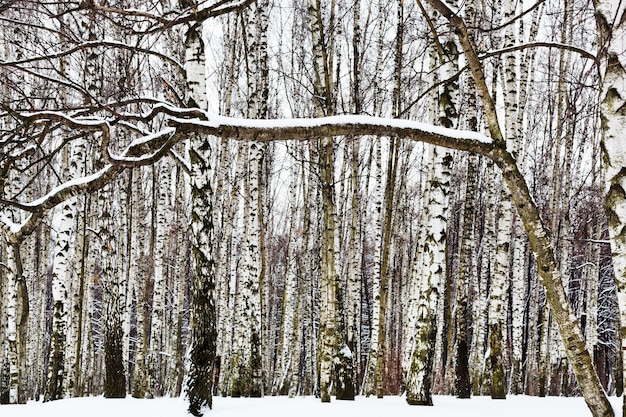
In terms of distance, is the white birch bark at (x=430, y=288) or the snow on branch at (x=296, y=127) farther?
the white birch bark at (x=430, y=288)

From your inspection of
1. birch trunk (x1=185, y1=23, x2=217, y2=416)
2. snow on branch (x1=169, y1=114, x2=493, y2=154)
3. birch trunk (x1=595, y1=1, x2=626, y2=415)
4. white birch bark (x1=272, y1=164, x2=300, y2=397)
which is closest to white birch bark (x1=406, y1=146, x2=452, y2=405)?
birch trunk (x1=185, y1=23, x2=217, y2=416)

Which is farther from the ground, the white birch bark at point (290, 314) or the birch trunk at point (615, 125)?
the birch trunk at point (615, 125)

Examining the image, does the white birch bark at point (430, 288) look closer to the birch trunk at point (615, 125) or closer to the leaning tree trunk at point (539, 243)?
the leaning tree trunk at point (539, 243)

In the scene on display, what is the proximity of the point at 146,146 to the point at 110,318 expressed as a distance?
6723 mm

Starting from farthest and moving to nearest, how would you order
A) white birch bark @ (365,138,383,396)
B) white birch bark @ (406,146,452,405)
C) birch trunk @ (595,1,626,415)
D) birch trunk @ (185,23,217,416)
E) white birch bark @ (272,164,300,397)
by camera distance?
white birch bark @ (272,164,300,397), white birch bark @ (365,138,383,396), white birch bark @ (406,146,452,405), birch trunk @ (185,23,217,416), birch trunk @ (595,1,626,415)

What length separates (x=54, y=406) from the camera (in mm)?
8141

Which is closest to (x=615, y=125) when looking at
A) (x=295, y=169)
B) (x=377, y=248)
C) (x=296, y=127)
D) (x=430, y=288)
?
(x=296, y=127)

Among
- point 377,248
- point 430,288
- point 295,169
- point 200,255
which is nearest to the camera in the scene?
point 200,255

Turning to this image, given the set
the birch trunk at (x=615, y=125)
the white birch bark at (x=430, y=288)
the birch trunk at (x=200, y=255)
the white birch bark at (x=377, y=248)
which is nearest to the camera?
the birch trunk at (x=615, y=125)

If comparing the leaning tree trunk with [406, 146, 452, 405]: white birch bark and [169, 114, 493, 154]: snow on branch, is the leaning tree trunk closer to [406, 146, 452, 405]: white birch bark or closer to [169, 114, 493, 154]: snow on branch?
[169, 114, 493, 154]: snow on branch

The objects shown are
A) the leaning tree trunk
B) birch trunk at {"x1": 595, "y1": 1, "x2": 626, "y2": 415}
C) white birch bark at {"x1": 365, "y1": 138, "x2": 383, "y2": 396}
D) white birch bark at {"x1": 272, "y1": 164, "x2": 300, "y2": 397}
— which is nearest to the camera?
birch trunk at {"x1": 595, "y1": 1, "x2": 626, "y2": 415}

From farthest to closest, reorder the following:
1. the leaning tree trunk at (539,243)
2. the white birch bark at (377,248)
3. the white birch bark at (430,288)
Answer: the white birch bark at (377,248) → the white birch bark at (430,288) → the leaning tree trunk at (539,243)

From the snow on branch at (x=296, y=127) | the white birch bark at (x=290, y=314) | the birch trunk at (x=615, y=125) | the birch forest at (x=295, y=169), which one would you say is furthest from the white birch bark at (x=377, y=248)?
the birch trunk at (x=615, y=125)

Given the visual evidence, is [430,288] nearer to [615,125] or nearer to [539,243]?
[539,243]
